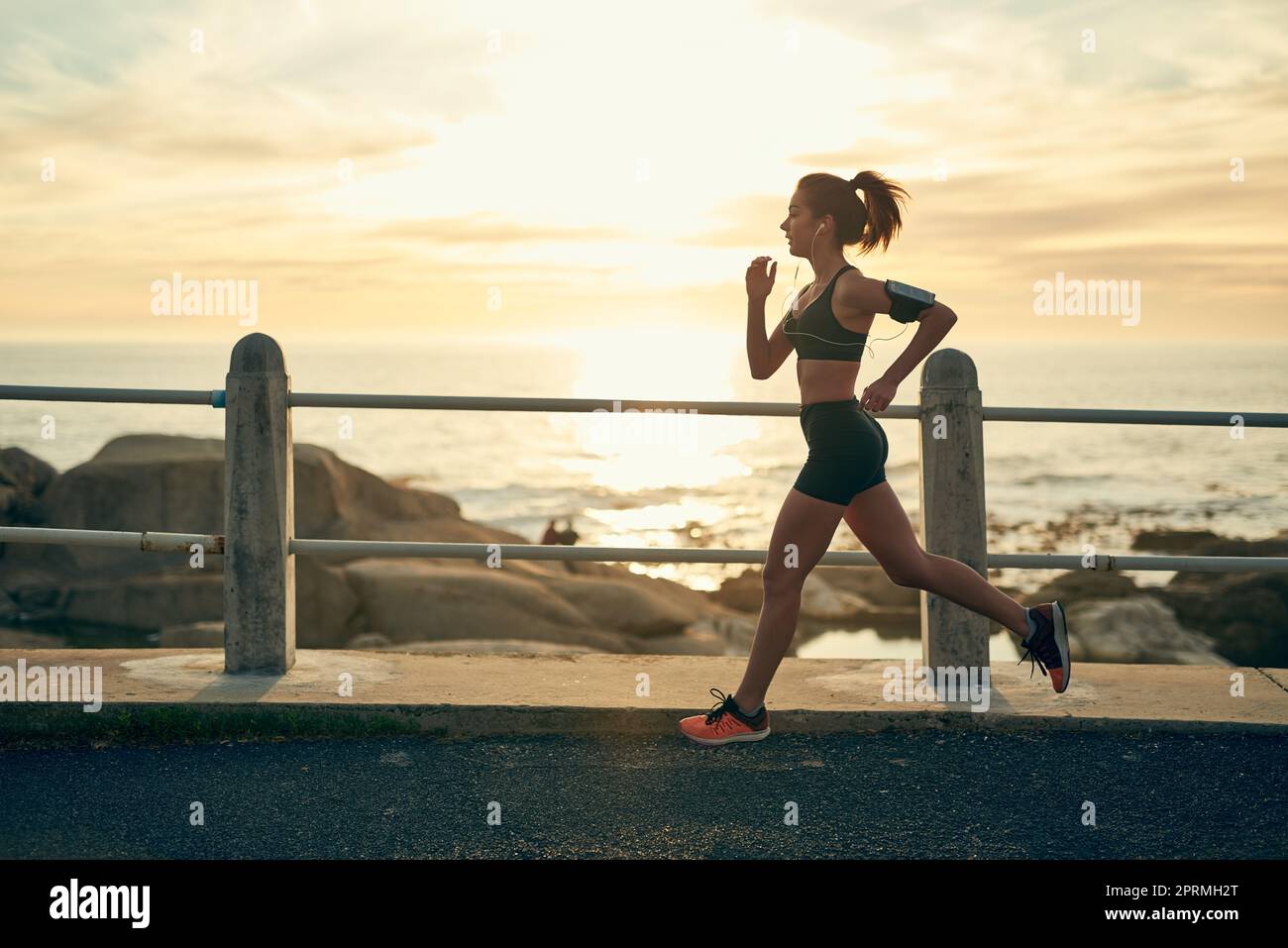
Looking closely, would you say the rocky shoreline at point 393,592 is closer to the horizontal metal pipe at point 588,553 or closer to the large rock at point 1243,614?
the large rock at point 1243,614

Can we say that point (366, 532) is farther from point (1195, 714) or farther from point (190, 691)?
point (1195, 714)

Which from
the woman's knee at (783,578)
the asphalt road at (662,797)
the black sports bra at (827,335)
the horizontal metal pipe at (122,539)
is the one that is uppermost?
the black sports bra at (827,335)

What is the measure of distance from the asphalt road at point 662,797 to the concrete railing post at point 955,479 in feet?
2.09

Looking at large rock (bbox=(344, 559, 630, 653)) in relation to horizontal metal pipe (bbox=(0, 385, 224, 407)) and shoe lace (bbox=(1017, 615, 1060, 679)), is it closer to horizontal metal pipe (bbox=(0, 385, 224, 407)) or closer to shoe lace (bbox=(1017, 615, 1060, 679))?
horizontal metal pipe (bbox=(0, 385, 224, 407))

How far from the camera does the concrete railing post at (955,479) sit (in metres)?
5.50

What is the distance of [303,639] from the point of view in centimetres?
1344

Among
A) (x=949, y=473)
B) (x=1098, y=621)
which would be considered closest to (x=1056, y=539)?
(x=1098, y=621)

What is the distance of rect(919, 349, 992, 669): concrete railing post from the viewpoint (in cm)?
550

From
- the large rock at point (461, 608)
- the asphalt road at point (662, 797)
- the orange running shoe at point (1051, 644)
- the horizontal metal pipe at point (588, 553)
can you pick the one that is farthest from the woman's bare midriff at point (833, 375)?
the large rock at point (461, 608)

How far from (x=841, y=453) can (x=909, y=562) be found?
495 millimetres

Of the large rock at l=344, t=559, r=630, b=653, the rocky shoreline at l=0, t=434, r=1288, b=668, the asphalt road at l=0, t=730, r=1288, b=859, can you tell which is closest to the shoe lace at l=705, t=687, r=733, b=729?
the asphalt road at l=0, t=730, r=1288, b=859

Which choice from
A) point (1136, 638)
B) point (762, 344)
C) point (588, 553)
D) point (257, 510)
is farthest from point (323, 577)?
point (1136, 638)
